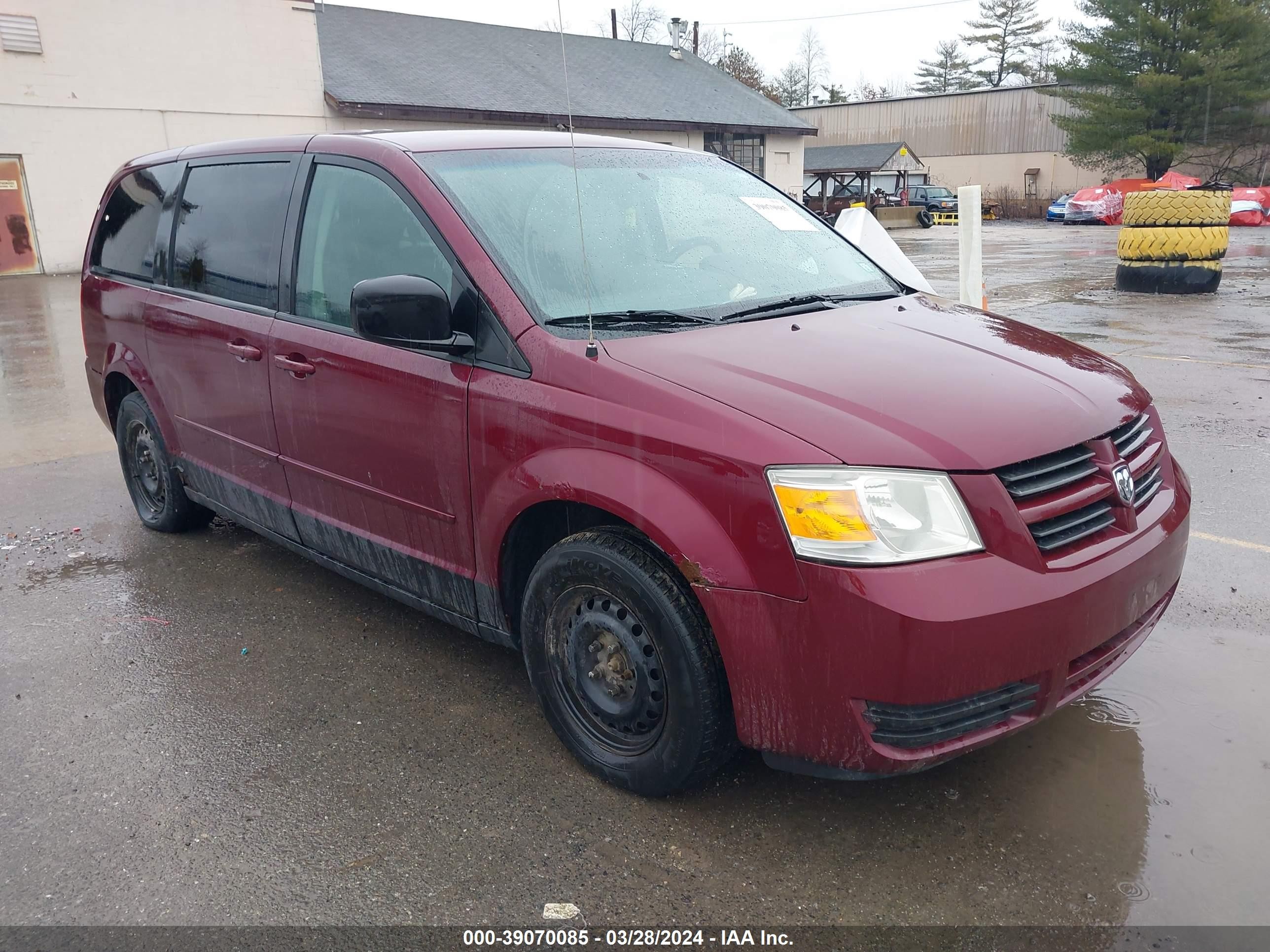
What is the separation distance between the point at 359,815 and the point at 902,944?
1480mm

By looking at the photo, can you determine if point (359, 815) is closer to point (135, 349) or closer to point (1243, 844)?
point (1243, 844)

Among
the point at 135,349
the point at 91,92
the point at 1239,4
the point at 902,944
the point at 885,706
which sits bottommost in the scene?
the point at 902,944

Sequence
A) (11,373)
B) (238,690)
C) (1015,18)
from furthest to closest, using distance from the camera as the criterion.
Answer: 1. (1015,18)
2. (11,373)
3. (238,690)

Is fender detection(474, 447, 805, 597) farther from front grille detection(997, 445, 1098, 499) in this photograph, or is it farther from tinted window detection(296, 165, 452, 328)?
tinted window detection(296, 165, 452, 328)

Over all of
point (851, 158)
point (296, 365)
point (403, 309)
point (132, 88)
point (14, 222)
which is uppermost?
point (132, 88)

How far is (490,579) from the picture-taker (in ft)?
10.1

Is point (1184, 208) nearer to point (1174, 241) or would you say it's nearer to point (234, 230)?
point (1174, 241)

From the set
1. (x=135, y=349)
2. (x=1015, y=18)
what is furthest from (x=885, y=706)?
(x=1015, y=18)

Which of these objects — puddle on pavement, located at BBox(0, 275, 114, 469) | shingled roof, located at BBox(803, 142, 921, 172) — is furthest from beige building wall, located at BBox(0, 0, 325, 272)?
shingled roof, located at BBox(803, 142, 921, 172)

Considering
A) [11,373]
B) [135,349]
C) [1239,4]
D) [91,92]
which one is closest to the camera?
[135,349]

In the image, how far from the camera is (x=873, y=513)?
2.29 m

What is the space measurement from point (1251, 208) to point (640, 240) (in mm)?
42062

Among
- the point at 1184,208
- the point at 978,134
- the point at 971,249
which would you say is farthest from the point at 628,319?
the point at 978,134

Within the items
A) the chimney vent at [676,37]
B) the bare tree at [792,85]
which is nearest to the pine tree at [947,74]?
the bare tree at [792,85]
